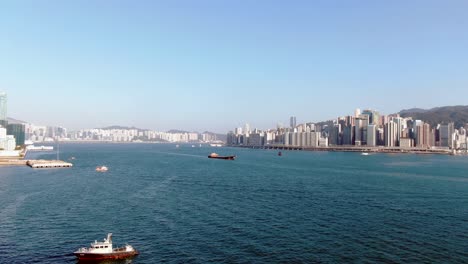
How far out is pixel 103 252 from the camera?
830 inches

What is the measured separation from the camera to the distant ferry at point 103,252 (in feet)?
68.0

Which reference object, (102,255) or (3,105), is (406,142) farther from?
(102,255)

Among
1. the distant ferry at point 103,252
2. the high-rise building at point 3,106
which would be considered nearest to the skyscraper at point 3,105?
the high-rise building at point 3,106

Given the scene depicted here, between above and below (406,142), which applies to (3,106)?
above

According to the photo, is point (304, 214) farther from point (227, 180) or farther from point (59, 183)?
point (59, 183)

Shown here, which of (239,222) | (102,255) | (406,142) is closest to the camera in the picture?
(102,255)

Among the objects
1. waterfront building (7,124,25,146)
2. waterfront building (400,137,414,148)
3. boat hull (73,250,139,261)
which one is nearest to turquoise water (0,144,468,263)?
boat hull (73,250,139,261)

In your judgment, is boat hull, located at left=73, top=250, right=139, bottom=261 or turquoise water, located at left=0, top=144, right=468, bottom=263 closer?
boat hull, located at left=73, top=250, right=139, bottom=261

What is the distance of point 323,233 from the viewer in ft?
84.2

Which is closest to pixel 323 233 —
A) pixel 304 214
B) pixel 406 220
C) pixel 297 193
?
pixel 304 214

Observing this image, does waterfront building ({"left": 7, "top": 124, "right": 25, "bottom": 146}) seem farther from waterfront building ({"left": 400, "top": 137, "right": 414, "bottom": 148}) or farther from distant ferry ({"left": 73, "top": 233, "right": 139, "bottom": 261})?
waterfront building ({"left": 400, "top": 137, "right": 414, "bottom": 148})

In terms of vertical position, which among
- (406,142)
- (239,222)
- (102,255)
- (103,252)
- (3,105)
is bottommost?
(102,255)

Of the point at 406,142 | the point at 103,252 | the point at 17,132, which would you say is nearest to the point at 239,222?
the point at 103,252

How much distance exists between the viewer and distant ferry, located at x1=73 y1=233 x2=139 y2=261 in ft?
68.0
